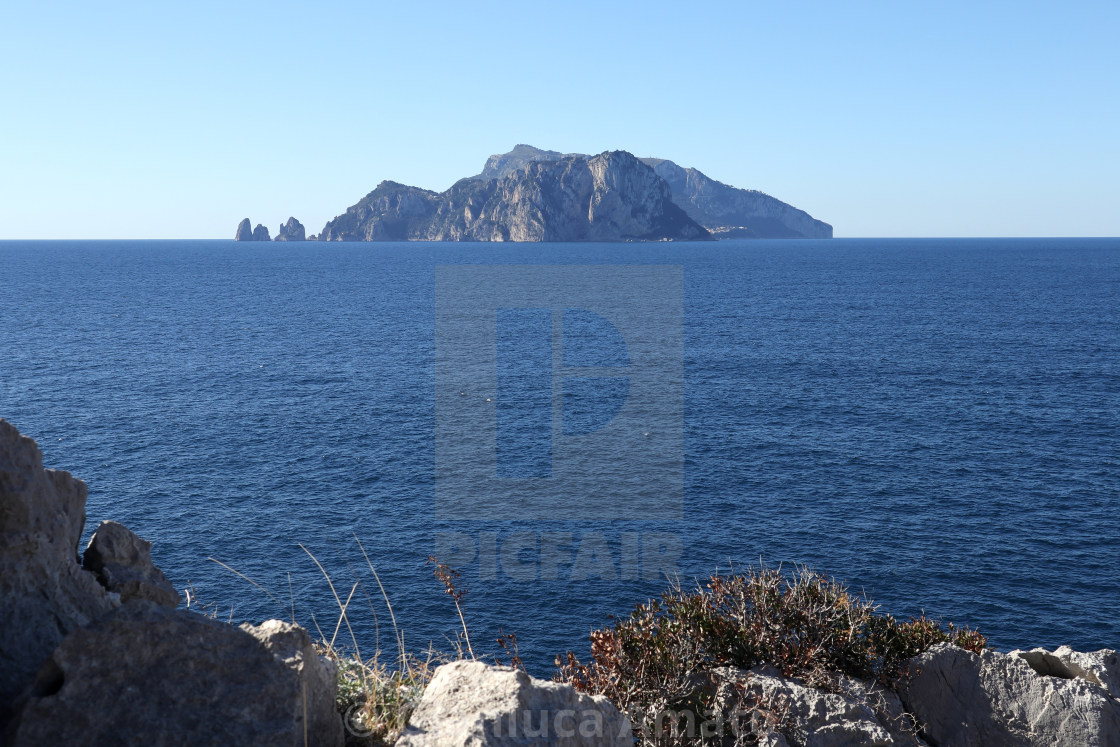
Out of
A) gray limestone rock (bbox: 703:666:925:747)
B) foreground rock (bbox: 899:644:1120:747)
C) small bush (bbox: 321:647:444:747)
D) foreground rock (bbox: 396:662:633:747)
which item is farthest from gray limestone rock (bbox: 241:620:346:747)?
foreground rock (bbox: 899:644:1120:747)

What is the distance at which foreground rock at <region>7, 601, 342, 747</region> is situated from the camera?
5641mm

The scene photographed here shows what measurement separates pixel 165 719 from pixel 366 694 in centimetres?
242

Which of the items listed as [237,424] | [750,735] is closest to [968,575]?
[750,735]

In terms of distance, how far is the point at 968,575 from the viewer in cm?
5019

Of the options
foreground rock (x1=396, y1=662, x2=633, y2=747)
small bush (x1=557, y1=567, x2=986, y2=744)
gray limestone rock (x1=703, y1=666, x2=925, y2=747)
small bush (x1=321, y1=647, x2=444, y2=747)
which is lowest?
gray limestone rock (x1=703, y1=666, x2=925, y2=747)

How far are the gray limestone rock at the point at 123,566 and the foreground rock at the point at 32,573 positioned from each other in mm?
665

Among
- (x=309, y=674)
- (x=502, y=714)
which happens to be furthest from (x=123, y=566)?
(x=502, y=714)

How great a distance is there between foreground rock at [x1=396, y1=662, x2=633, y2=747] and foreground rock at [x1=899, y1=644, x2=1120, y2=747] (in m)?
8.48

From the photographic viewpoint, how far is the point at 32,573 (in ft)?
22.0

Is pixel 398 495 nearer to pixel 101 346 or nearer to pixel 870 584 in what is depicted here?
pixel 870 584

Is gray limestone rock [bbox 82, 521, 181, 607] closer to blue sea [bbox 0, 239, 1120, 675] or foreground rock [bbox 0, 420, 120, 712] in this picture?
foreground rock [bbox 0, 420, 120, 712]

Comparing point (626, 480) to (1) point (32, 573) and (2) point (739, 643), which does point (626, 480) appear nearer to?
(2) point (739, 643)

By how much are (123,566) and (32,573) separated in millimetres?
1911

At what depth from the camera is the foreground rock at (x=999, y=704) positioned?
45.0 feet
